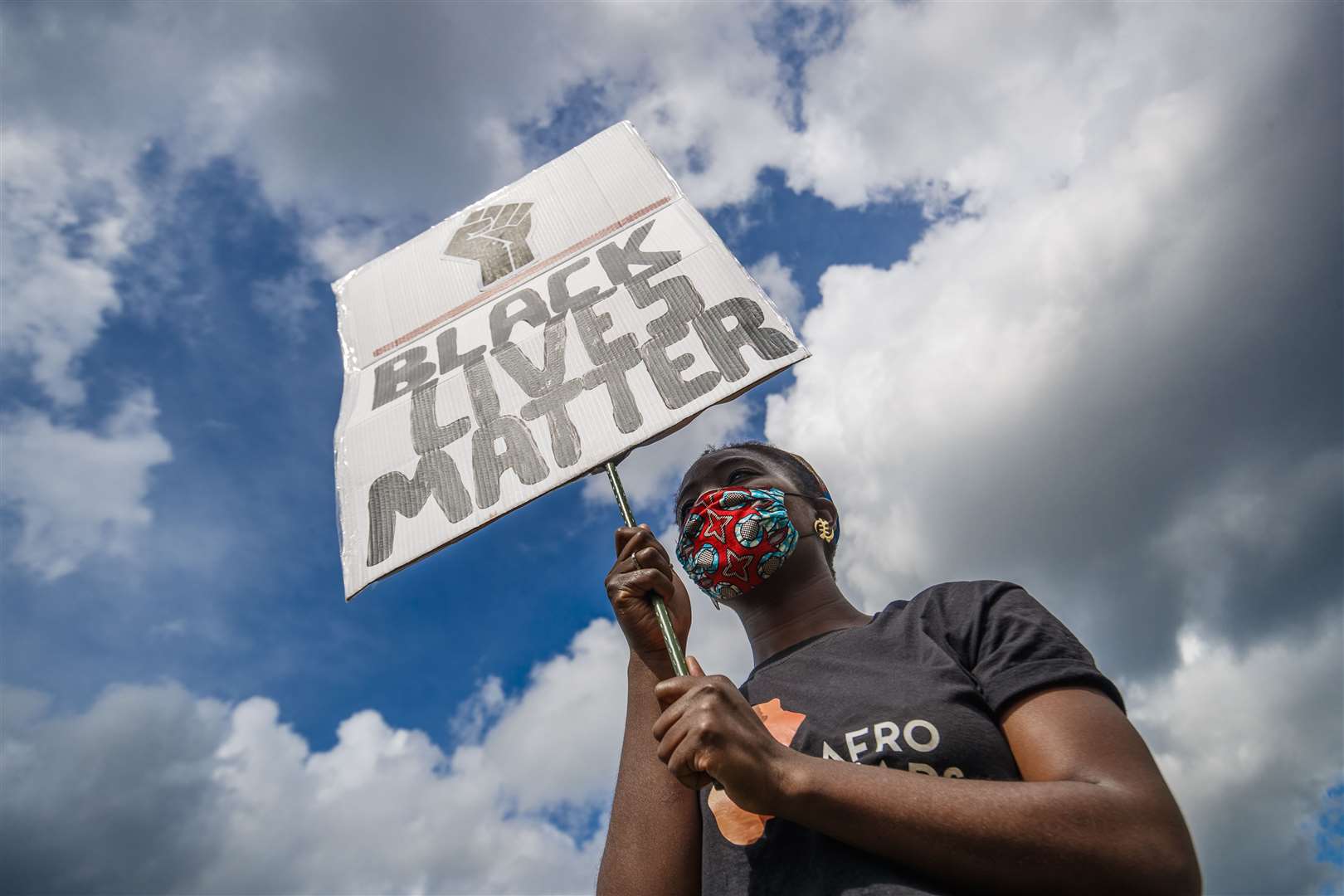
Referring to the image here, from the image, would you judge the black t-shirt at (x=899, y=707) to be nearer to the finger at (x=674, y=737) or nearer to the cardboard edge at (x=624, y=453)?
the finger at (x=674, y=737)

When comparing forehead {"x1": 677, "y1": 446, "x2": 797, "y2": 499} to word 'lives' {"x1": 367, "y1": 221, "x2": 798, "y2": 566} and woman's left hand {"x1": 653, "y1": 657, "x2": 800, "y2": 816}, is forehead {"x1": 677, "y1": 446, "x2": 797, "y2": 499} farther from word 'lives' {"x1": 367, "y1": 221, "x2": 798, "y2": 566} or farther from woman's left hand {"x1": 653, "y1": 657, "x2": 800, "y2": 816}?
woman's left hand {"x1": 653, "y1": 657, "x2": 800, "y2": 816}

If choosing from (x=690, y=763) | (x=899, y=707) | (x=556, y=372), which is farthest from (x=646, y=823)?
(x=556, y=372)

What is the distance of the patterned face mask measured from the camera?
356 centimetres

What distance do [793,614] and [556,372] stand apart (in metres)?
1.54

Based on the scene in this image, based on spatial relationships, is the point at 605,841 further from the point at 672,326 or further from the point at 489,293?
the point at 489,293

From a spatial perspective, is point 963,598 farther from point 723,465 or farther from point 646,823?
point 723,465

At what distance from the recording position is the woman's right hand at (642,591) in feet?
9.02

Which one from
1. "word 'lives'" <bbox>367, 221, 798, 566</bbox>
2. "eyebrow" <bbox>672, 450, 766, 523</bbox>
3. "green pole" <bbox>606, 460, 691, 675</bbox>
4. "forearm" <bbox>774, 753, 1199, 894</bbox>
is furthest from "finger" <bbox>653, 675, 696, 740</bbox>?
"eyebrow" <bbox>672, 450, 766, 523</bbox>

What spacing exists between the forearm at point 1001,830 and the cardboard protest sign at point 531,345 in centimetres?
143

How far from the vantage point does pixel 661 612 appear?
2.59 m

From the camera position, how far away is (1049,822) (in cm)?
196

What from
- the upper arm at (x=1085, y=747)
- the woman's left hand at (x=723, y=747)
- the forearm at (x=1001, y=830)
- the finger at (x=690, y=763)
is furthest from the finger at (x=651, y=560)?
the upper arm at (x=1085, y=747)

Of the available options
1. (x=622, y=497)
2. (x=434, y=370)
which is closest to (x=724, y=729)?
(x=622, y=497)

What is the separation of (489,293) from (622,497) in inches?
56.7
